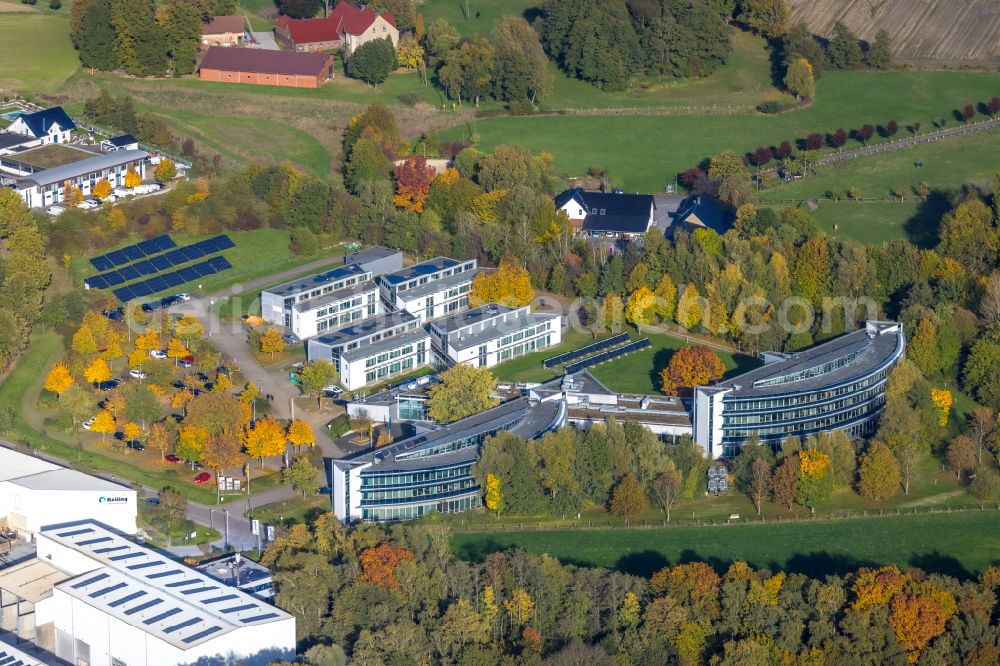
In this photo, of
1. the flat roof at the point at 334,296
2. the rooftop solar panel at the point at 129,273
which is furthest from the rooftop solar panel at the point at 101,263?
the flat roof at the point at 334,296

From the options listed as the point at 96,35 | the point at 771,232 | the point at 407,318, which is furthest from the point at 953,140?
the point at 96,35

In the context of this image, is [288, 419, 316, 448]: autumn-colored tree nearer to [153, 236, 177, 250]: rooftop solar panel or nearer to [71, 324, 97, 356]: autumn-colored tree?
[71, 324, 97, 356]: autumn-colored tree

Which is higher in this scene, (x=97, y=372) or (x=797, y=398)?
(x=797, y=398)

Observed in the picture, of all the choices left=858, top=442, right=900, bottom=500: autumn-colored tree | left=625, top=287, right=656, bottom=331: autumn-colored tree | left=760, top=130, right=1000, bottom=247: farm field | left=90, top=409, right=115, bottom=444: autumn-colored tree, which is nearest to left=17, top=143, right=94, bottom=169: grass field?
left=90, top=409, right=115, bottom=444: autumn-colored tree

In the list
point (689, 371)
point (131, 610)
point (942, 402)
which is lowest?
point (942, 402)

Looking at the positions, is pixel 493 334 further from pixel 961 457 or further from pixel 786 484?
pixel 961 457

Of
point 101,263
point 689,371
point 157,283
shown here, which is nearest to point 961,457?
point 689,371

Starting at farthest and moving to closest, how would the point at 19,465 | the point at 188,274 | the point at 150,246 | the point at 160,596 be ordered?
the point at 150,246 < the point at 188,274 < the point at 19,465 < the point at 160,596
